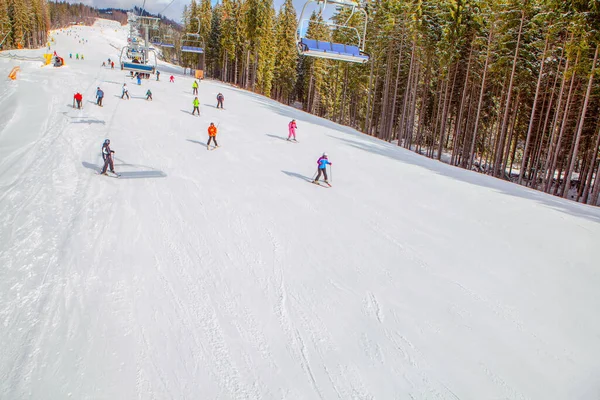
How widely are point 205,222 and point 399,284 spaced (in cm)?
622

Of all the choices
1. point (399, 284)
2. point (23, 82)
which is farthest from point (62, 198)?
point (23, 82)

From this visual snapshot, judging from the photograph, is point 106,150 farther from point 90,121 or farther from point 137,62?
point 137,62

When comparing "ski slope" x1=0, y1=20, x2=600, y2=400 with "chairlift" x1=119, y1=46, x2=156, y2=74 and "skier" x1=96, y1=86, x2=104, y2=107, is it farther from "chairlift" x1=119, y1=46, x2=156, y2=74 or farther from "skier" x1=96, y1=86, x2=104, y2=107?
"skier" x1=96, y1=86, x2=104, y2=107

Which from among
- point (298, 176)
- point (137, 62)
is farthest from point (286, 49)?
point (298, 176)

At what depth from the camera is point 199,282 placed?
8625 mm

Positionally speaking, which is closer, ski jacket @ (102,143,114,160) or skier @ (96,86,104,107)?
ski jacket @ (102,143,114,160)

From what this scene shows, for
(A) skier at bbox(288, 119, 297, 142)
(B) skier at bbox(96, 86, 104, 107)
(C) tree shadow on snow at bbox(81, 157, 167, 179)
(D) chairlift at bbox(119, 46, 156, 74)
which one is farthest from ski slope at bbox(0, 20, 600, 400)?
(B) skier at bbox(96, 86, 104, 107)

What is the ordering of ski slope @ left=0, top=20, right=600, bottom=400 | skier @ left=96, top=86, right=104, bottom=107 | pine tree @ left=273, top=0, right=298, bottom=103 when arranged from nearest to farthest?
1. ski slope @ left=0, top=20, right=600, bottom=400
2. skier @ left=96, top=86, right=104, bottom=107
3. pine tree @ left=273, top=0, right=298, bottom=103

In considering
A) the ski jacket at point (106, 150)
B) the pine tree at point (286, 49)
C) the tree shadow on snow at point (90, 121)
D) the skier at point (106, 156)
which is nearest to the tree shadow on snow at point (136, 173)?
the skier at point (106, 156)

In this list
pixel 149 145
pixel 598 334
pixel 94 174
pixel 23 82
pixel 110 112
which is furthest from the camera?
pixel 23 82

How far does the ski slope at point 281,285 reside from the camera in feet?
20.5

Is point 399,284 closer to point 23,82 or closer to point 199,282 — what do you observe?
point 199,282

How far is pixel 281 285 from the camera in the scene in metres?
8.70

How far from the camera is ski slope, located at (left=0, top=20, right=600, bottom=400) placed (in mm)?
6258
